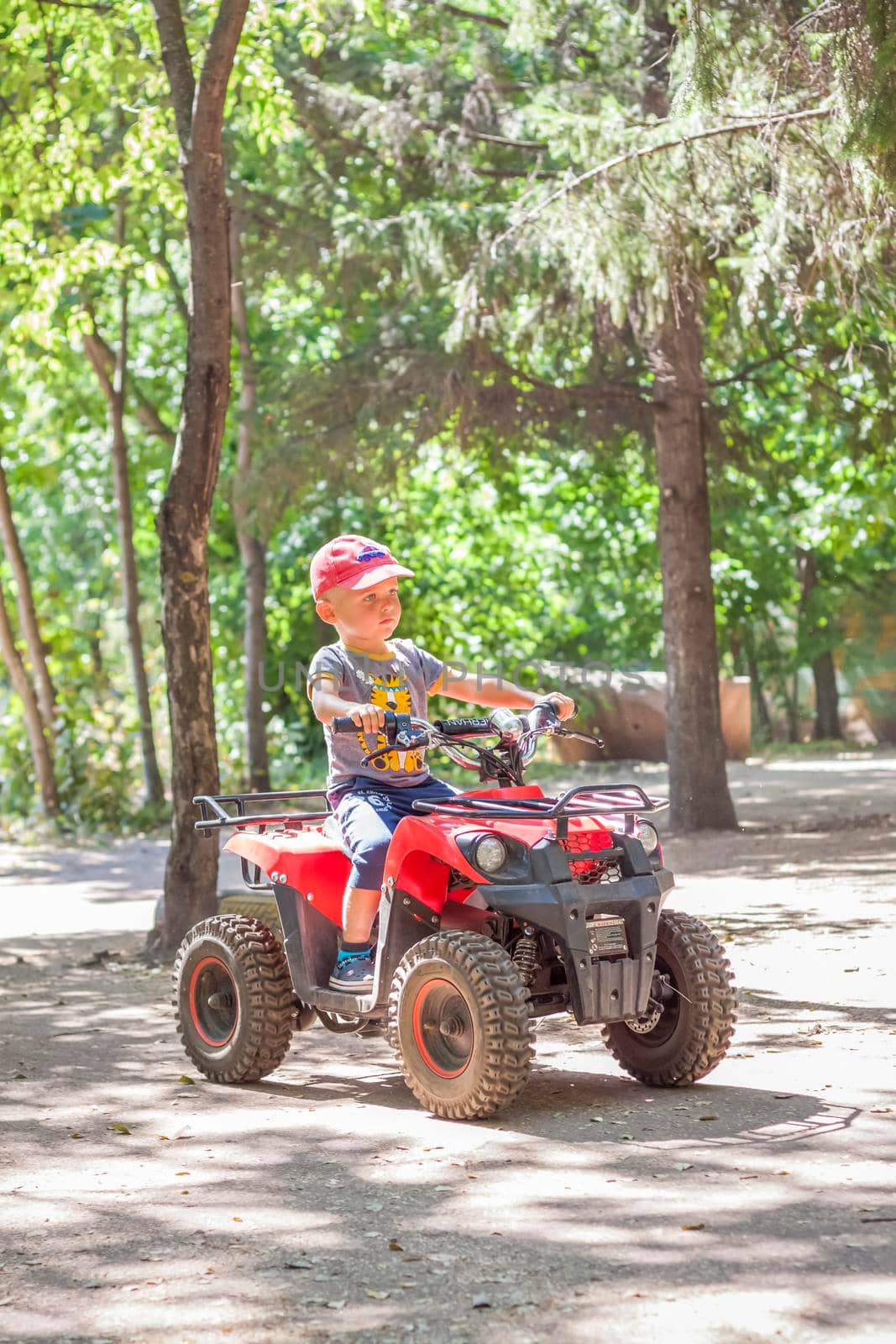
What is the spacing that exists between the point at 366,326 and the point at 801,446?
8267 millimetres

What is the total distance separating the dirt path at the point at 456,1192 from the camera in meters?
3.47

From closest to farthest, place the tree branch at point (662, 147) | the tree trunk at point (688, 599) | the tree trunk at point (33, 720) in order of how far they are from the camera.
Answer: the tree branch at point (662, 147), the tree trunk at point (688, 599), the tree trunk at point (33, 720)

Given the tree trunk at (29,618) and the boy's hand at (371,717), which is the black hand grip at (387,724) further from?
the tree trunk at (29,618)

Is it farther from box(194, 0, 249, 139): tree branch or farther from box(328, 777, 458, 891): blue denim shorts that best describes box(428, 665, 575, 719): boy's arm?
box(194, 0, 249, 139): tree branch

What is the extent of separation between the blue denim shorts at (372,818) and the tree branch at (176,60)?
5.14 metres

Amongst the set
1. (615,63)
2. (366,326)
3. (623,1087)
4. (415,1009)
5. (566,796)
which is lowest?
(623,1087)

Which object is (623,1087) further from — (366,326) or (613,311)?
(366,326)

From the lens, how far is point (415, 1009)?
5188 millimetres

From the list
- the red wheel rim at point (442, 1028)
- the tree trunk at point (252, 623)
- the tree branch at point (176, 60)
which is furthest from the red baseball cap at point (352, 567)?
the tree trunk at point (252, 623)

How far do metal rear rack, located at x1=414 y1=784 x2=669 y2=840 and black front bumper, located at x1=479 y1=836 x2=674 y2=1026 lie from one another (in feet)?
0.45

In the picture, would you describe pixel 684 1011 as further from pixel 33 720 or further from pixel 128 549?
pixel 128 549

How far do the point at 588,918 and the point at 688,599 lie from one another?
338 inches

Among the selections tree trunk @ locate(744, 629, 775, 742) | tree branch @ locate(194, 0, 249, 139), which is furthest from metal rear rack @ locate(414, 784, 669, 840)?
tree trunk @ locate(744, 629, 775, 742)

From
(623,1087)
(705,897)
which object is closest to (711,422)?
(705,897)
